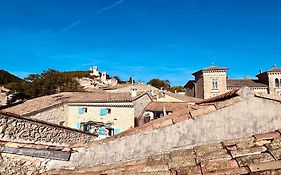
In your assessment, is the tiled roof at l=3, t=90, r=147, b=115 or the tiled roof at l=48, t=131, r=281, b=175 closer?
the tiled roof at l=48, t=131, r=281, b=175

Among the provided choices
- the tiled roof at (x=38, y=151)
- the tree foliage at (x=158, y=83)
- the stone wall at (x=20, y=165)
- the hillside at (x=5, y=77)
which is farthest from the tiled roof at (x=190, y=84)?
the stone wall at (x=20, y=165)

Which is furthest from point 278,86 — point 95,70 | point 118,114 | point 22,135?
point 95,70

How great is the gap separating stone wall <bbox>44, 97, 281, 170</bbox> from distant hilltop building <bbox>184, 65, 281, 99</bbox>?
44316 millimetres

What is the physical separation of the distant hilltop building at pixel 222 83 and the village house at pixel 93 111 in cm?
2168

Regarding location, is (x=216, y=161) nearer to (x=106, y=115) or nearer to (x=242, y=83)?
(x=106, y=115)

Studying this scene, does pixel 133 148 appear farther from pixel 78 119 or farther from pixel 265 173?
pixel 78 119

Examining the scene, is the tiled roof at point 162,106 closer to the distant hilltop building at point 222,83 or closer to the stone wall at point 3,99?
the distant hilltop building at point 222,83

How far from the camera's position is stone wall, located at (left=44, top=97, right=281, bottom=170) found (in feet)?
11.7

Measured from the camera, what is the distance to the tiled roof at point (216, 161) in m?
2.75

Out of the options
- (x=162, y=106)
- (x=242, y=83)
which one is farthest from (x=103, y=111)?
(x=242, y=83)

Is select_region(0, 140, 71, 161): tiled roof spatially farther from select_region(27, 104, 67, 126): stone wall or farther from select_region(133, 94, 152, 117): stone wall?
select_region(133, 94, 152, 117): stone wall

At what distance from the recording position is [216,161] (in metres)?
3.02

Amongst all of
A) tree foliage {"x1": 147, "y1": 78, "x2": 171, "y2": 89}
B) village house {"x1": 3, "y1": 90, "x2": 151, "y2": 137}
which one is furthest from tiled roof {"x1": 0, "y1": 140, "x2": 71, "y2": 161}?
tree foliage {"x1": 147, "y1": 78, "x2": 171, "y2": 89}

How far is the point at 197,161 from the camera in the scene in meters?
3.13
